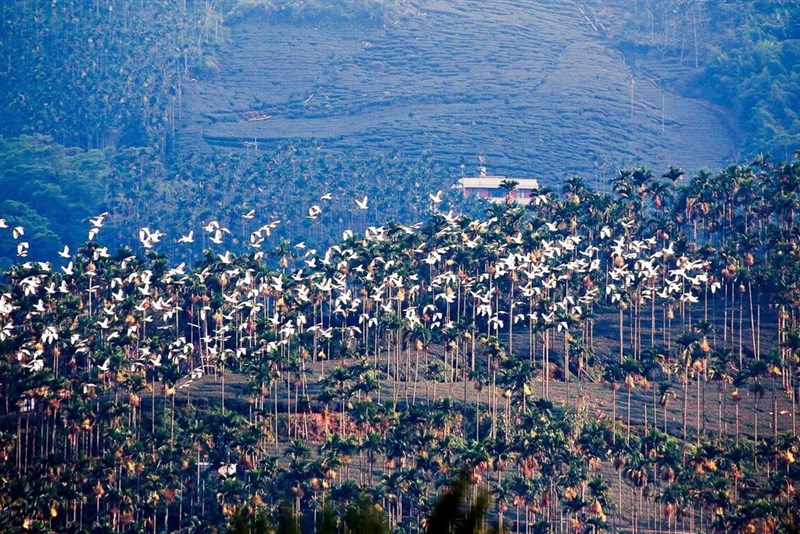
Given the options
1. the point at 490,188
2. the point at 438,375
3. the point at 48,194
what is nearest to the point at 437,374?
the point at 438,375

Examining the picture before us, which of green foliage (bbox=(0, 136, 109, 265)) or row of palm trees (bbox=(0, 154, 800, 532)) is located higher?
green foliage (bbox=(0, 136, 109, 265))

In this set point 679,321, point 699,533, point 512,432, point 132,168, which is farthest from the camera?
point 132,168

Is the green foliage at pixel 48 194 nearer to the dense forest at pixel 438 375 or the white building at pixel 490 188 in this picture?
the white building at pixel 490 188

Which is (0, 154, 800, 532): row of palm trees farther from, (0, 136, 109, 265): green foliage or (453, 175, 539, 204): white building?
(0, 136, 109, 265): green foliage

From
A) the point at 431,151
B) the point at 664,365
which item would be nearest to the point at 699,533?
the point at 664,365

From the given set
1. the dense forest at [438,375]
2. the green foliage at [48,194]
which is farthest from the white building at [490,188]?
the dense forest at [438,375]

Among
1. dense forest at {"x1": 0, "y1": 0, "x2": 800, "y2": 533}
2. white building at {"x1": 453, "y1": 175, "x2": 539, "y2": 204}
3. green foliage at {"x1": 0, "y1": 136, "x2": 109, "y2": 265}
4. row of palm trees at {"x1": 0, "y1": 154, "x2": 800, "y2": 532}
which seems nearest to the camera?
dense forest at {"x1": 0, "y1": 0, "x2": 800, "y2": 533}

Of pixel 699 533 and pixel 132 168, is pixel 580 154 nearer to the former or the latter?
pixel 132 168

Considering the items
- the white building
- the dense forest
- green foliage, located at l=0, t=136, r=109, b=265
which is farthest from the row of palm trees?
green foliage, located at l=0, t=136, r=109, b=265
